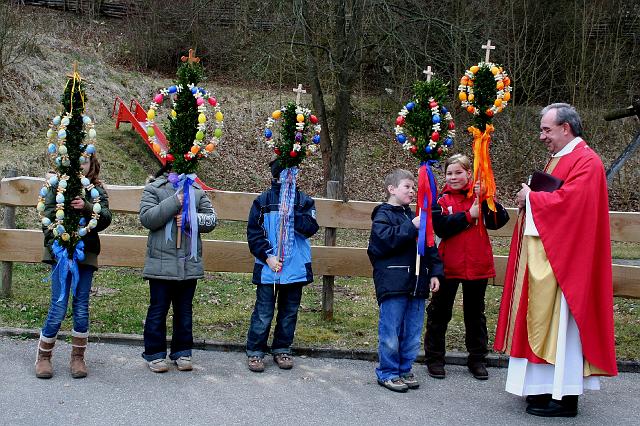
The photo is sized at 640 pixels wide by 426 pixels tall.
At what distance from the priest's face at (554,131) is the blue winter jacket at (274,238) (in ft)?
6.70

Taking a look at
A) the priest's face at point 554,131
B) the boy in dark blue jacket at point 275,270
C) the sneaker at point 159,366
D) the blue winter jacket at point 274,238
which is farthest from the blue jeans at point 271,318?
the priest's face at point 554,131

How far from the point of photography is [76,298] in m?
6.00

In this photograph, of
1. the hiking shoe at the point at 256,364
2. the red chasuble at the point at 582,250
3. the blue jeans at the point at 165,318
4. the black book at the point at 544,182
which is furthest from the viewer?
the hiking shoe at the point at 256,364

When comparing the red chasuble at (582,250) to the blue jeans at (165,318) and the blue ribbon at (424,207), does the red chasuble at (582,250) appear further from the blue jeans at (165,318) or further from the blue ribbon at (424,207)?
the blue jeans at (165,318)

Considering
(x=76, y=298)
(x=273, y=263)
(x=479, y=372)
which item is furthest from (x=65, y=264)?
(x=479, y=372)

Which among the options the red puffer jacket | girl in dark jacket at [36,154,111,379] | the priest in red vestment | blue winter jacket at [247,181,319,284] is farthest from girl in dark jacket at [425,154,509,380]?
girl in dark jacket at [36,154,111,379]

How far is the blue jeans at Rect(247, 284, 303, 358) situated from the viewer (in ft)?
21.1

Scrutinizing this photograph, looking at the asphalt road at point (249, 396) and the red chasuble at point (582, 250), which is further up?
the red chasuble at point (582, 250)

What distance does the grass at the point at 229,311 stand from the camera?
7.34m

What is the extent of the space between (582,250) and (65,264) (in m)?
3.89

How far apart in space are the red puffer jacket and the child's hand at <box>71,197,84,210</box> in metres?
2.79

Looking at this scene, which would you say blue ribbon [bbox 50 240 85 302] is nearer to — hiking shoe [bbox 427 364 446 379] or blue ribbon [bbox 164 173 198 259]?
blue ribbon [bbox 164 173 198 259]

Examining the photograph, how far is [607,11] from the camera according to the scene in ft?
79.4

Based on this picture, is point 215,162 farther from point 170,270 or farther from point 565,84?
point 170,270
